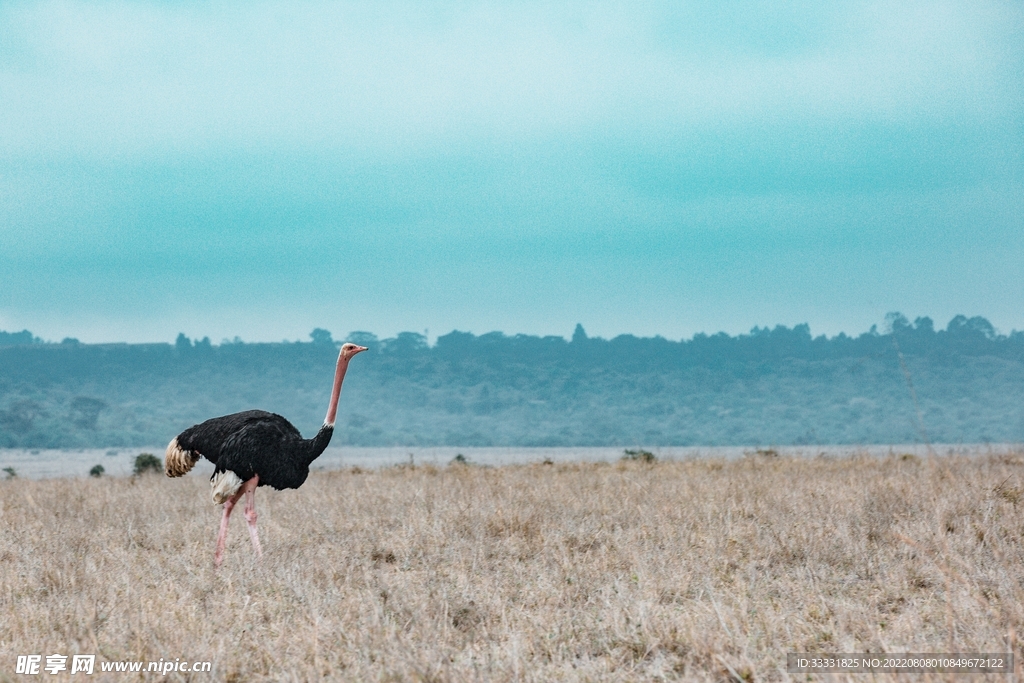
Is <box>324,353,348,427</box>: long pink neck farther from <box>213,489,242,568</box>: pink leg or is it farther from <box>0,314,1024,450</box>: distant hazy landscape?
<box>0,314,1024,450</box>: distant hazy landscape

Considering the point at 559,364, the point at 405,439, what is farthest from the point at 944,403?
the point at 405,439

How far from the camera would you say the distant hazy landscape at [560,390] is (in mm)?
150875

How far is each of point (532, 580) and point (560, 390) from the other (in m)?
156

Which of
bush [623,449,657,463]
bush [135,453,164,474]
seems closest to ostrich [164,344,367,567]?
bush [623,449,657,463]

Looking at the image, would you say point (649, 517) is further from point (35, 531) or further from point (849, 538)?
point (35, 531)

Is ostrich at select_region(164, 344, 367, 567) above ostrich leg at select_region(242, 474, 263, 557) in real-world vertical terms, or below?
above

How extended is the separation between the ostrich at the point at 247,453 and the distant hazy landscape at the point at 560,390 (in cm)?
12918

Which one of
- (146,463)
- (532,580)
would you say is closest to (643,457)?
(146,463)

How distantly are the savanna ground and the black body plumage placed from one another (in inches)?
28.3

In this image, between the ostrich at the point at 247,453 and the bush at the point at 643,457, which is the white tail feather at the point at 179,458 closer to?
the ostrich at the point at 247,453

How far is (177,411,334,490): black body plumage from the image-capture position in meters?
8.76

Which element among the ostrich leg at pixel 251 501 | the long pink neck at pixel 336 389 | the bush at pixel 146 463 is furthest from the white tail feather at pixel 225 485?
the bush at pixel 146 463

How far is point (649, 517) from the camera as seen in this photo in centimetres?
1013

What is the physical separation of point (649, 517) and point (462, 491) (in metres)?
2.86
